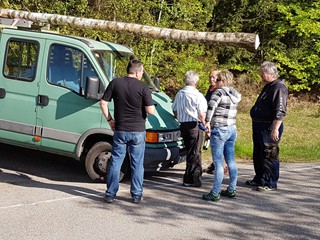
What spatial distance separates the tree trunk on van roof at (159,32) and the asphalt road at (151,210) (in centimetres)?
275

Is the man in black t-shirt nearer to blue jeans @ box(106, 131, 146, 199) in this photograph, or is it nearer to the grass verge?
blue jeans @ box(106, 131, 146, 199)

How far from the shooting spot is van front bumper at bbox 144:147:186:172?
8188 mm

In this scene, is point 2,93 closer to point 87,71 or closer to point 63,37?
point 63,37

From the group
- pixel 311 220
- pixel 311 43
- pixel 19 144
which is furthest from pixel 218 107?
pixel 311 43

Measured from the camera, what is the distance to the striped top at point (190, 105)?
Result: 8.17 metres

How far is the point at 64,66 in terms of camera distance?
8734mm

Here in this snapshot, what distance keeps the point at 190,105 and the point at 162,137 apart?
0.67 metres

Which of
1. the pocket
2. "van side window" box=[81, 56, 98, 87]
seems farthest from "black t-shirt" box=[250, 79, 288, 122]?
"van side window" box=[81, 56, 98, 87]

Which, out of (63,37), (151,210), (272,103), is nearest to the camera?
(151,210)

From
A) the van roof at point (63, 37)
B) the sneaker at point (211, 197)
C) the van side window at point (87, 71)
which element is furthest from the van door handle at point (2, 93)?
the sneaker at point (211, 197)

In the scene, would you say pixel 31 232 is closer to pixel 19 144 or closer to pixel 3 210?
pixel 3 210

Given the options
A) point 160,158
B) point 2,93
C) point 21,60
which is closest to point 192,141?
point 160,158

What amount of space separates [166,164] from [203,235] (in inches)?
97.2

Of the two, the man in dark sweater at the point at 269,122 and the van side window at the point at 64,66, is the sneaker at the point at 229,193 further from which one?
the van side window at the point at 64,66
